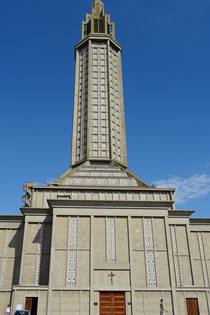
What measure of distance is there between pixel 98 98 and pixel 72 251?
93.0 feet

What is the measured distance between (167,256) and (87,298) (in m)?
8.45

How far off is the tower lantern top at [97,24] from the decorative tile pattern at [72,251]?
39.1 meters

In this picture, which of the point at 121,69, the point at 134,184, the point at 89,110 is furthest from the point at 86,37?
the point at 134,184

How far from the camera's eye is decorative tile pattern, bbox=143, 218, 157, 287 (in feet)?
98.8

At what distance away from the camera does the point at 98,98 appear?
5241 cm

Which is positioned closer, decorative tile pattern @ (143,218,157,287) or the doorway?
the doorway

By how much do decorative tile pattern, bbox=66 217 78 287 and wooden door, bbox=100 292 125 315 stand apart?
3.03m

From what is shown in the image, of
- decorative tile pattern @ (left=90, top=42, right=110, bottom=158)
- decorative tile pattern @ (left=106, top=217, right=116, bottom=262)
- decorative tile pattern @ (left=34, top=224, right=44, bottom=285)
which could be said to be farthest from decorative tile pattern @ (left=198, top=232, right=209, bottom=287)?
decorative tile pattern @ (left=90, top=42, right=110, bottom=158)

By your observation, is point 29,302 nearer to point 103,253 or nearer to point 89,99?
point 103,253

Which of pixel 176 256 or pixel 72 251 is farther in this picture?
pixel 176 256

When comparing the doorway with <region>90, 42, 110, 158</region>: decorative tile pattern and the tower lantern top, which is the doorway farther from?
the tower lantern top

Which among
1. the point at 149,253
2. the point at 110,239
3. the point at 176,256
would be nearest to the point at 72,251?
the point at 110,239

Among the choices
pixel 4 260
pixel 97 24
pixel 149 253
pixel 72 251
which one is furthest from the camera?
pixel 97 24

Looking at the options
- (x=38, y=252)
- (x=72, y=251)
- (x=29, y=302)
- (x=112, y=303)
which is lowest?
(x=112, y=303)
